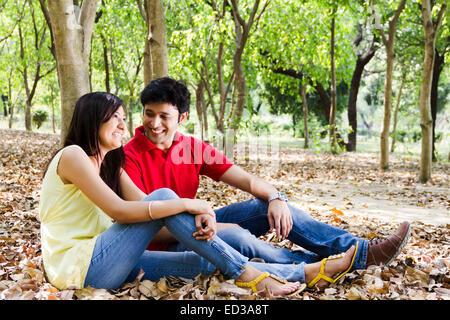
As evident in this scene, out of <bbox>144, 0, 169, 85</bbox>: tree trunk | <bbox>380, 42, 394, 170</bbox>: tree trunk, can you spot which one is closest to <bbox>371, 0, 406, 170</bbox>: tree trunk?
<bbox>380, 42, 394, 170</bbox>: tree trunk

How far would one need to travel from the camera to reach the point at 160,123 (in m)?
3.21

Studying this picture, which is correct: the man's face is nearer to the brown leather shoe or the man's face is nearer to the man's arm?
the man's arm

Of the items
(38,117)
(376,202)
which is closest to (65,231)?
(376,202)

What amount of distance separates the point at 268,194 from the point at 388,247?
954mm

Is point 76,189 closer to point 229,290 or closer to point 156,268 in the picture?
point 156,268

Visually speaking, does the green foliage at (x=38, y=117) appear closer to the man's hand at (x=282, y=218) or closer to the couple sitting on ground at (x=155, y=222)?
the couple sitting on ground at (x=155, y=222)

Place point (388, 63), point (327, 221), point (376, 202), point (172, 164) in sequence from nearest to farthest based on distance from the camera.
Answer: point (172, 164) → point (327, 221) → point (376, 202) → point (388, 63)

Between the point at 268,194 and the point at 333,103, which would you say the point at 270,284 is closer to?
the point at 268,194

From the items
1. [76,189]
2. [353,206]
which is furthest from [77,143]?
[353,206]

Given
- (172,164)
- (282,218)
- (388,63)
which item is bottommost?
(282,218)

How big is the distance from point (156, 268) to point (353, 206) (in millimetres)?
4521

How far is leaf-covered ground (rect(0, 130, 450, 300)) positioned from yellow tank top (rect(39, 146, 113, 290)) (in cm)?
12

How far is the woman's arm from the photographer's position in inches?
98.3

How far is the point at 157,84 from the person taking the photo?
10.5 ft
